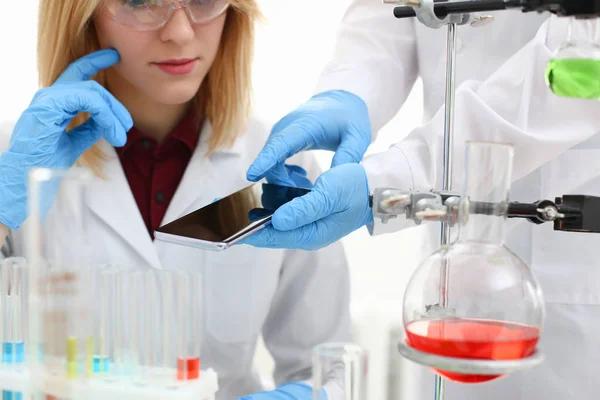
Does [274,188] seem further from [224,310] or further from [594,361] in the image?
[594,361]

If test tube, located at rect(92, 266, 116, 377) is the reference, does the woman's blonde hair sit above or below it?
above

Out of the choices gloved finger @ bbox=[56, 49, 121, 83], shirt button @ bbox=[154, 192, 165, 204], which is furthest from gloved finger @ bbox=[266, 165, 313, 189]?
gloved finger @ bbox=[56, 49, 121, 83]

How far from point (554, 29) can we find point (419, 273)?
0.63 m

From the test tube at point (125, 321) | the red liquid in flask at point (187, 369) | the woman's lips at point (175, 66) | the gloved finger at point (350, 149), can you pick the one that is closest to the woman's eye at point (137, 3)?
the woman's lips at point (175, 66)

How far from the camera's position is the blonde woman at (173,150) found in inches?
56.3

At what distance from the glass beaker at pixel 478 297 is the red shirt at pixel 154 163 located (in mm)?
1022

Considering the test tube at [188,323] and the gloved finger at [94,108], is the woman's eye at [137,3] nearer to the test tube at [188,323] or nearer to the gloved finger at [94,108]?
the gloved finger at [94,108]

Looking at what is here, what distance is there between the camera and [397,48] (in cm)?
162

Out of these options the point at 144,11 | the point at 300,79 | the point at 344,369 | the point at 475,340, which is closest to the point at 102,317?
the point at 344,369

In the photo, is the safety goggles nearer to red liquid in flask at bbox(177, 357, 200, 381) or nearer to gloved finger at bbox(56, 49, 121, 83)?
gloved finger at bbox(56, 49, 121, 83)

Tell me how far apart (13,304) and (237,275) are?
2.65 feet

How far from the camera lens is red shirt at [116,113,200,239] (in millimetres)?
1679

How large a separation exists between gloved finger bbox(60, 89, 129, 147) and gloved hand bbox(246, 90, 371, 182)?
1.04 feet

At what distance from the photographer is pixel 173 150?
171 centimetres
